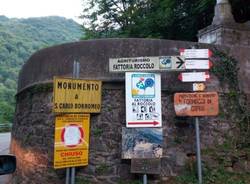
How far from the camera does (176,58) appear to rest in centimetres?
696

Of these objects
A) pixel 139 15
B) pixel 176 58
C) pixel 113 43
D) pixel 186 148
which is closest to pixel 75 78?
pixel 113 43

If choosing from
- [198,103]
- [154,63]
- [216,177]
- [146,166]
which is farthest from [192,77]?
[216,177]

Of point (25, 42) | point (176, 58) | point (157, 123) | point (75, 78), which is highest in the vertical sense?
point (25, 42)

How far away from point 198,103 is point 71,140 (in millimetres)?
2363

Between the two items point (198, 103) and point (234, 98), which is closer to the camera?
point (198, 103)

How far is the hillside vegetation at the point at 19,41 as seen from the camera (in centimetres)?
5475

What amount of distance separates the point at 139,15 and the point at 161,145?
1166 centimetres

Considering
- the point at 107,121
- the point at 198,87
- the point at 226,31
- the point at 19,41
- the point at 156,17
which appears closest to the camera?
the point at 198,87

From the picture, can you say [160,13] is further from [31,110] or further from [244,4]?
[31,110]

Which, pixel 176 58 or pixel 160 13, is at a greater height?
pixel 160 13

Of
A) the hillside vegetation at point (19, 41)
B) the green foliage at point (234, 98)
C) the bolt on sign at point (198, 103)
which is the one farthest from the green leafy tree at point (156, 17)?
the hillside vegetation at point (19, 41)

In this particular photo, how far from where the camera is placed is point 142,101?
6648 millimetres

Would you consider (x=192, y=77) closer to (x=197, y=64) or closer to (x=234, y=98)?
(x=197, y=64)

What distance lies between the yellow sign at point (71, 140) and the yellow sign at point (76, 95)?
16 cm
